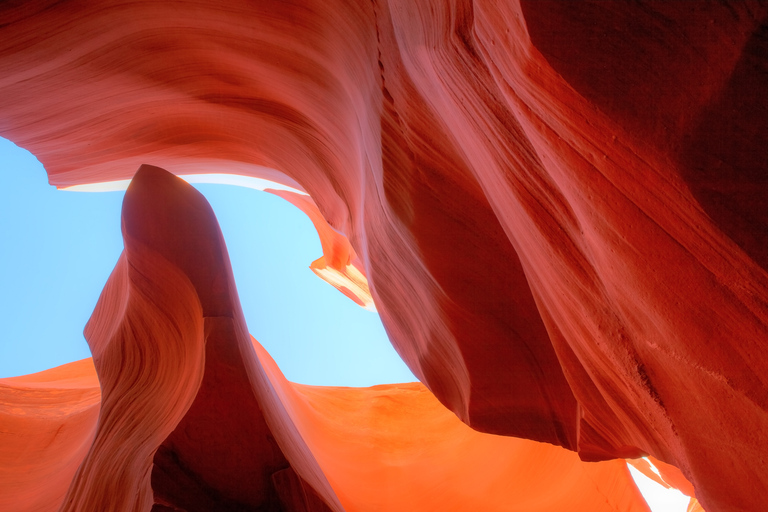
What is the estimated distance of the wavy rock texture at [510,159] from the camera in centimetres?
143

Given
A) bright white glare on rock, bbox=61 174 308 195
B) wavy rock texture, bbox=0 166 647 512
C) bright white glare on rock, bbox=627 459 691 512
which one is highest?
bright white glare on rock, bbox=61 174 308 195

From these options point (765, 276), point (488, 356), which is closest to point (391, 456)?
point (488, 356)

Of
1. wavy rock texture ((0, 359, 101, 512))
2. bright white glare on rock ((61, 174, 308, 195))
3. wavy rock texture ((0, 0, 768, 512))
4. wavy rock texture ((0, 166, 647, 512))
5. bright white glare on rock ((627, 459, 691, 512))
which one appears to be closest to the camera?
wavy rock texture ((0, 0, 768, 512))

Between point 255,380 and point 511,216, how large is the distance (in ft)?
8.61

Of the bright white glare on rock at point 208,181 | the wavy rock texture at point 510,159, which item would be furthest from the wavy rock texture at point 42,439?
the bright white glare on rock at point 208,181

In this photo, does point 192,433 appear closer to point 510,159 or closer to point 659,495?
point 510,159

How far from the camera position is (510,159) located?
257 centimetres

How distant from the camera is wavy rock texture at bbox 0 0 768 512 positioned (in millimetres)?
1430

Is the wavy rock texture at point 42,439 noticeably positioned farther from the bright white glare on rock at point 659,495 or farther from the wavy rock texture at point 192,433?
the bright white glare on rock at point 659,495

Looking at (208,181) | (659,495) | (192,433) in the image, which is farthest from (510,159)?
(659,495)

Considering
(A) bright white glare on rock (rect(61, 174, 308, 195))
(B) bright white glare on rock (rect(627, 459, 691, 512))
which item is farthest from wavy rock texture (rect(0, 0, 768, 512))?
(B) bright white glare on rock (rect(627, 459, 691, 512))

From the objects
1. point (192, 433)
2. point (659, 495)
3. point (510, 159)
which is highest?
point (510, 159)

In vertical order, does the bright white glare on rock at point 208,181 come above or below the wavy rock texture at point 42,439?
above

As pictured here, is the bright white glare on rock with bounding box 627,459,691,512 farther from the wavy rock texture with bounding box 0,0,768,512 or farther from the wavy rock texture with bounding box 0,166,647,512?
the wavy rock texture with bounding box 0,0,768,512
